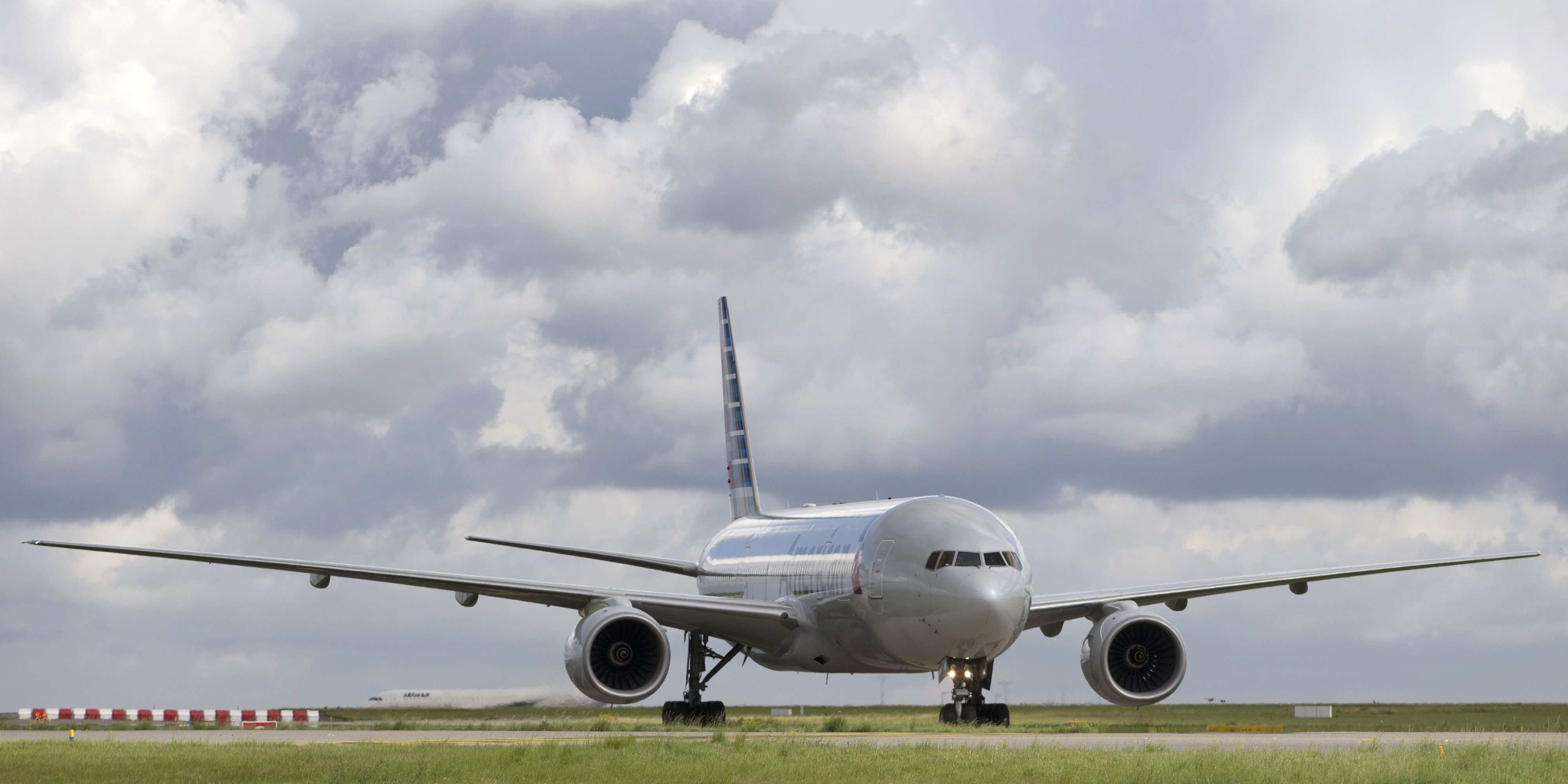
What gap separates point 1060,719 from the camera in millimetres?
38656

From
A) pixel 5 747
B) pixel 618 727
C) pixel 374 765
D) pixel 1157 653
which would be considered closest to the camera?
pixel 374 765

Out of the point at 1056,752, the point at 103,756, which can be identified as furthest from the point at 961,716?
the point at 103,756

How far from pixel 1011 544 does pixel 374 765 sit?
41.3 feet

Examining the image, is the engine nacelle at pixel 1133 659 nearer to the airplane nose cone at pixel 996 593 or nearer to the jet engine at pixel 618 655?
the airplane nose cone at pixel 996 593

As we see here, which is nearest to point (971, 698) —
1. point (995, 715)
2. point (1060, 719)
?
point (995, 715)

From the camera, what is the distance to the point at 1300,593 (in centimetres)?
3312

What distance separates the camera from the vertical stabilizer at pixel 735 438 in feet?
147

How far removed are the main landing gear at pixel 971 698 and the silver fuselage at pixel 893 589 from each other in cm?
41

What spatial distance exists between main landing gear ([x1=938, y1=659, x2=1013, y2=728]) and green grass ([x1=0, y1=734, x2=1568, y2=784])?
5.92 meters

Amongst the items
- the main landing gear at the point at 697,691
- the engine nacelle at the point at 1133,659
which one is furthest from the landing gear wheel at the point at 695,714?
the engine nacelle at the point at 1133,659

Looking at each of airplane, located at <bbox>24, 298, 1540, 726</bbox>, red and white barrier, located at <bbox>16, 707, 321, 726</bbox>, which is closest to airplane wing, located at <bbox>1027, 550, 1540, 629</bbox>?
airplane, located at <bbox>24, 298, 1540, 726</bbox>

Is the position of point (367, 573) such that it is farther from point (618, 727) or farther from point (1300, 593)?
point (1300, 593)

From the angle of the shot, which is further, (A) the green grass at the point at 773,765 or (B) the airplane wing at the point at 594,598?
(B) the airplane wing at the point at 594,598

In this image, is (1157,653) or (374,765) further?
(1157,653)
